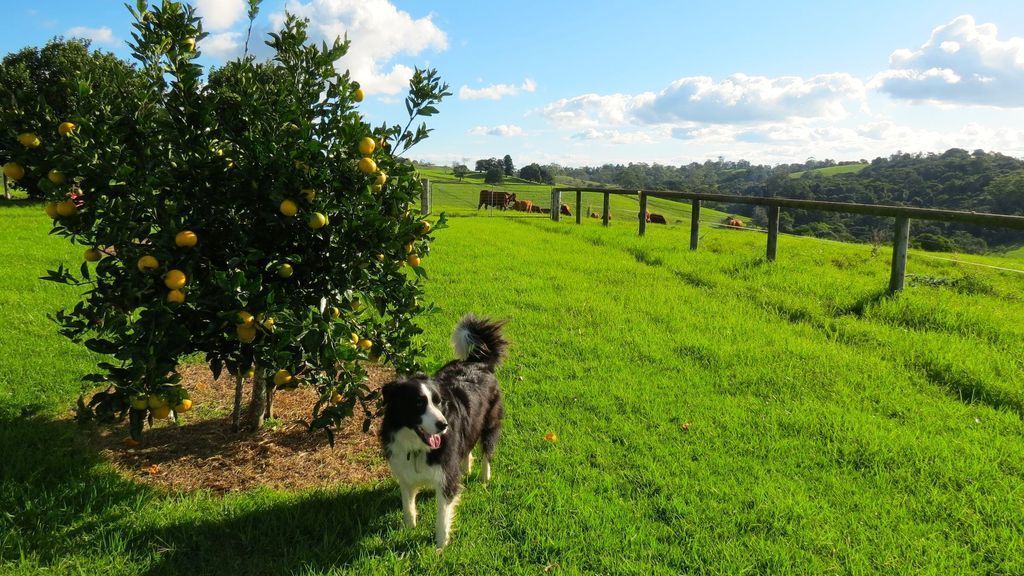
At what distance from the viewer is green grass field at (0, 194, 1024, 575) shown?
3.23 m

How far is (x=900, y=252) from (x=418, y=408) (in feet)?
25.9

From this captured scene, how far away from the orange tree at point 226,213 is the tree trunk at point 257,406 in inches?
31.6

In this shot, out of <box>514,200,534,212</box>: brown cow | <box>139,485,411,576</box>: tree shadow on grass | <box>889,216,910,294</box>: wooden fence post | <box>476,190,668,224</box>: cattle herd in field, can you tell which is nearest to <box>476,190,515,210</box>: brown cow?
<box>476,190,668,224</box>: cattle herd in field

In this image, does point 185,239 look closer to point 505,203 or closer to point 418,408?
point 418,408

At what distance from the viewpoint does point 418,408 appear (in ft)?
10.8

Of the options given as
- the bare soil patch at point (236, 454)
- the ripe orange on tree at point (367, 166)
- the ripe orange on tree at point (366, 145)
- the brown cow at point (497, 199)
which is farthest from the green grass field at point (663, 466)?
the brown cow at point (497, 199)

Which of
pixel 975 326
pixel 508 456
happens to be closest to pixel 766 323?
pixel 975 326

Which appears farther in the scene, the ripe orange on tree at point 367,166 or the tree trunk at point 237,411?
the tree trunk at point 237,411

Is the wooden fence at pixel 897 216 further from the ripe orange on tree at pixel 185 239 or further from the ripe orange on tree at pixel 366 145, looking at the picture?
the ripe orange on tree at pixel 185 239

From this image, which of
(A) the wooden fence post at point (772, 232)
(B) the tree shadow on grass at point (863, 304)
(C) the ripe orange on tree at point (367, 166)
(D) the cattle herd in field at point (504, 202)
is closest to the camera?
(C) the ripe orange on tree at point (367, 166)

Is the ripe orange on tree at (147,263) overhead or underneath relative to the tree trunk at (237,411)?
overhead

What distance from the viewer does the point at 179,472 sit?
13.3 ft

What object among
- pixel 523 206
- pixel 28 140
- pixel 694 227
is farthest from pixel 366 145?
pixel 523 206

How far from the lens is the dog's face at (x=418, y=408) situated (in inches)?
127
